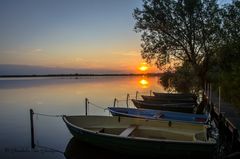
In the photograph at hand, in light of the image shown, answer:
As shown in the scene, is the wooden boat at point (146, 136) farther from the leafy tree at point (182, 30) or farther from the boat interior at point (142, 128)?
the leafy tree at point (182, 30)

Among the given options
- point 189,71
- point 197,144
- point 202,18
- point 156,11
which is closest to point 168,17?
point 156,11

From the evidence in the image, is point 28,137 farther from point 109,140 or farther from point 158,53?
point 158,53

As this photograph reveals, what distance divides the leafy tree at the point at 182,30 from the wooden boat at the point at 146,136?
1339 cm

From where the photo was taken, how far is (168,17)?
76.2 feet

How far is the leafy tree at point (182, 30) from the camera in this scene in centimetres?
2248

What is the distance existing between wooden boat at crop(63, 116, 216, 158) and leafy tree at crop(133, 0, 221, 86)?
13387 mm

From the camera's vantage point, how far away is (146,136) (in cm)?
1108

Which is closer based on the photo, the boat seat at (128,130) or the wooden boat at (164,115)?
the boat seat at (128,130)

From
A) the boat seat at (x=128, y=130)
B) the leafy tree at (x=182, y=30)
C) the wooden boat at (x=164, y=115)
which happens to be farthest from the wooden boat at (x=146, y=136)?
the leafy tree at (x=182, y=30)

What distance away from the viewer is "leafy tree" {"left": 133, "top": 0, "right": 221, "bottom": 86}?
73.8 ft

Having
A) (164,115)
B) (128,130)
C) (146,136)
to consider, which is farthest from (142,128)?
(164,115)

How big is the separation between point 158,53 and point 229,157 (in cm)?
1648

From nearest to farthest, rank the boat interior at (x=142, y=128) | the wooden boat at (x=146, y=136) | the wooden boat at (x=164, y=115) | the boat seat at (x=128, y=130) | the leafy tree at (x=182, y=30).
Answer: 1. the wooden boat at (x=146, y=136)
2. the boat seat at (x=128, y=130)
3. the boat interior at (x=142, y=128)
4. the wooden boat at (x=164, y=115)
5. the leafy tree at (x=182, y=30)

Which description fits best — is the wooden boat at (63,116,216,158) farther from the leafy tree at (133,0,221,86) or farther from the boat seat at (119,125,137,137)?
the leafy tree at (133,0,221,86)
